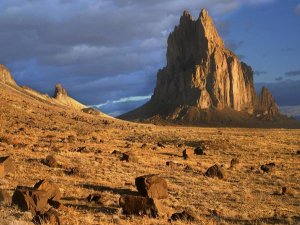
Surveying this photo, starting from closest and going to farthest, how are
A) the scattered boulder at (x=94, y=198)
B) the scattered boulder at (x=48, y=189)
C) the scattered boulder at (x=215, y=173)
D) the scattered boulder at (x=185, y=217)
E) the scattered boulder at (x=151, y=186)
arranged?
the scattered boulder at (x=185, y=217)
the scattered boulder at (x=48, y=189)
the scattered boulder at (x=94, y=198)
the scattered boulder at (x=151, y=186)
the scattered boulder at (x=215, y=173)

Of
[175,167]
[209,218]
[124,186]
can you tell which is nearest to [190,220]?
[209,218]

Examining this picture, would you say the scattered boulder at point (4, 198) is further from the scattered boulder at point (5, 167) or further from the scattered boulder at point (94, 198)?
the scattered boulder at point (5, 167)

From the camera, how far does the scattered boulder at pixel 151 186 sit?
2088 centimetres

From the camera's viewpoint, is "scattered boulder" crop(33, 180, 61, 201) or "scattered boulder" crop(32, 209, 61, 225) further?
"scattered boulder" crop(33, 180, 61, 201)

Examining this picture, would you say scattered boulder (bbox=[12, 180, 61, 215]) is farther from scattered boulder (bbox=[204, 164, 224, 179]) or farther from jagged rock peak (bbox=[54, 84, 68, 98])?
jagged rock peak (bbox=[54, 84, 68, 98])

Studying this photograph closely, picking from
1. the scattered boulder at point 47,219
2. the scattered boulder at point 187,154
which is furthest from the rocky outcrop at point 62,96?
the scattered boulder at point 47,219

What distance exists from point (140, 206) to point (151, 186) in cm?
365

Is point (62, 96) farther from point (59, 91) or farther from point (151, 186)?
point (151, 186)


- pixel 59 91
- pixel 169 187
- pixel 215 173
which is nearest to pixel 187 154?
pixel 215 173

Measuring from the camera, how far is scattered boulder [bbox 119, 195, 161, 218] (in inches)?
678

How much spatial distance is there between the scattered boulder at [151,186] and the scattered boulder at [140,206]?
317cm

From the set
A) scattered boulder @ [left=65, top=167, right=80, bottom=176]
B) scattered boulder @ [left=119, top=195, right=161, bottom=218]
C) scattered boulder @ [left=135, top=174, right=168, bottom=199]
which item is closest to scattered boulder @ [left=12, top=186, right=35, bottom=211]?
scattered boulder @ [left=119, top=195, right=161, bottom=218]

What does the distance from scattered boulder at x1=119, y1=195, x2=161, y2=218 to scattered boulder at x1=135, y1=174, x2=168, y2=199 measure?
3173 mm

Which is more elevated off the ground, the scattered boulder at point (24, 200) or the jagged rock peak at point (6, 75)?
the jagged rock peak at point (6, 75)
